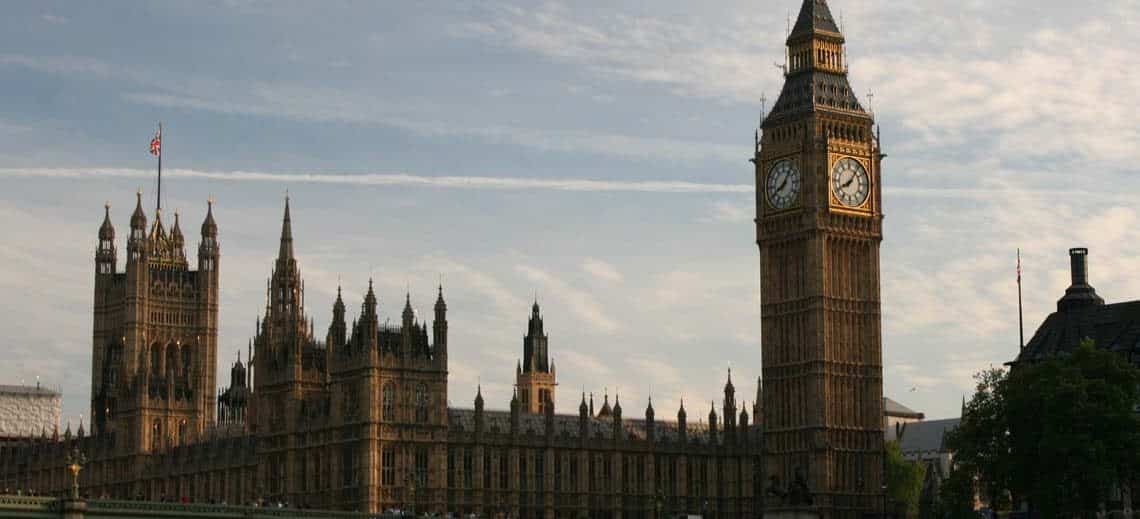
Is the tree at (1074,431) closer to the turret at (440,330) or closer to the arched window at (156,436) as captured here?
the turret at (440,330)

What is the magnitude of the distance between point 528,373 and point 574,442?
45.2m

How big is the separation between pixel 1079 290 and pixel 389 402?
45.6 metres

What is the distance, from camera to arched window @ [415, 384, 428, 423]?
143 m

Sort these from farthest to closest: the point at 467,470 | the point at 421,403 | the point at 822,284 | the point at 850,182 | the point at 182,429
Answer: the point at 182,429
the point at 850,182
the point at 822,284
the point at 467,470
the point at 421,403

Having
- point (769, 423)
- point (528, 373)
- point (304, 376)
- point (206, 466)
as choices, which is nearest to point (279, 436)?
→ point (304, 376)

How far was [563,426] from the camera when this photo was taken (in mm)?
154250

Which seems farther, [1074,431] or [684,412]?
[684,412]

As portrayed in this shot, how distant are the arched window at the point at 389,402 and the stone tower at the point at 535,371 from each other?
50785 millimetres

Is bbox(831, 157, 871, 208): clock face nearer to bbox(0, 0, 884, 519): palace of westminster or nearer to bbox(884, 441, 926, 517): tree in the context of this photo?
bbox(0, 0, 884, 519): palace of westminster

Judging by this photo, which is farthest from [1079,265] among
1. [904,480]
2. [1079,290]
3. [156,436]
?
[156,436]

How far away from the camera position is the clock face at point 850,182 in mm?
153375

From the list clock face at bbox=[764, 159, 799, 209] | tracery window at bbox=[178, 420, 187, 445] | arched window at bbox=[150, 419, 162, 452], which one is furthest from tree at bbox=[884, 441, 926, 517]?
arched window at bbox=[150, 419, 162, 452]

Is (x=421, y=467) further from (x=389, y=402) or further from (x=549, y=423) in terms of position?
(x=549, y=423)

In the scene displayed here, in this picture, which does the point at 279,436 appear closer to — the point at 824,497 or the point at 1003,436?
the point at 824,497
